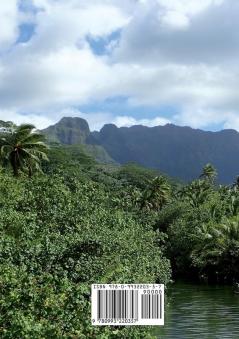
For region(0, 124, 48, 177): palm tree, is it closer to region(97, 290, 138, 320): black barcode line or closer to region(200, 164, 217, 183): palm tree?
region(97, 290, 138, 320): black barcode line

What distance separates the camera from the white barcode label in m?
4.61

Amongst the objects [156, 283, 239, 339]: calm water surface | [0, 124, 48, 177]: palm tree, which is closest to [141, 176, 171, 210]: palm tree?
[156, 283, 239, 339]: calm water surface

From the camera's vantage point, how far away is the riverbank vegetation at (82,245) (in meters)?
10.5

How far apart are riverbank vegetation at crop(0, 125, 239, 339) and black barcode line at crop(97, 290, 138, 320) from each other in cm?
454

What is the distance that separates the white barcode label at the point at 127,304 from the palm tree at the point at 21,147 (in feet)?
134

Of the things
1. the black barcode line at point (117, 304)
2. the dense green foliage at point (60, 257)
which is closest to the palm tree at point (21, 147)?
the dense green foliage at point (60, 257)

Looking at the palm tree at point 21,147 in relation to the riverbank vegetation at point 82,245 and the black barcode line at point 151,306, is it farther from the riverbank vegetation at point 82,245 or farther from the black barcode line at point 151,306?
the black barcode line at point 151,306

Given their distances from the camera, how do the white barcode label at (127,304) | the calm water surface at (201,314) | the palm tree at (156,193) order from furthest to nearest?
the palm tree at (156,193) → the calm water surface at (201,314) → the white barcode label at (127,304)

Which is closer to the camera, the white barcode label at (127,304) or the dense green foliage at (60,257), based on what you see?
the white barcode label at (127,304)

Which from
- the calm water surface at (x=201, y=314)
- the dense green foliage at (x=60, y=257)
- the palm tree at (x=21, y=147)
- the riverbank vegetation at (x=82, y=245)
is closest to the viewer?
the dense green foliage at (x=60, y=257)

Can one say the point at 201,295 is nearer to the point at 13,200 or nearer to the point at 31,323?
the point at 13,200

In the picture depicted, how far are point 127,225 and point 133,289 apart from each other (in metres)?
32.1

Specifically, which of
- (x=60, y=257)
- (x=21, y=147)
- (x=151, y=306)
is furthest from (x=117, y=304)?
(x=21, y=147)

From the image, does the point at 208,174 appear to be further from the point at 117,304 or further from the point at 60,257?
the point at 117,304
